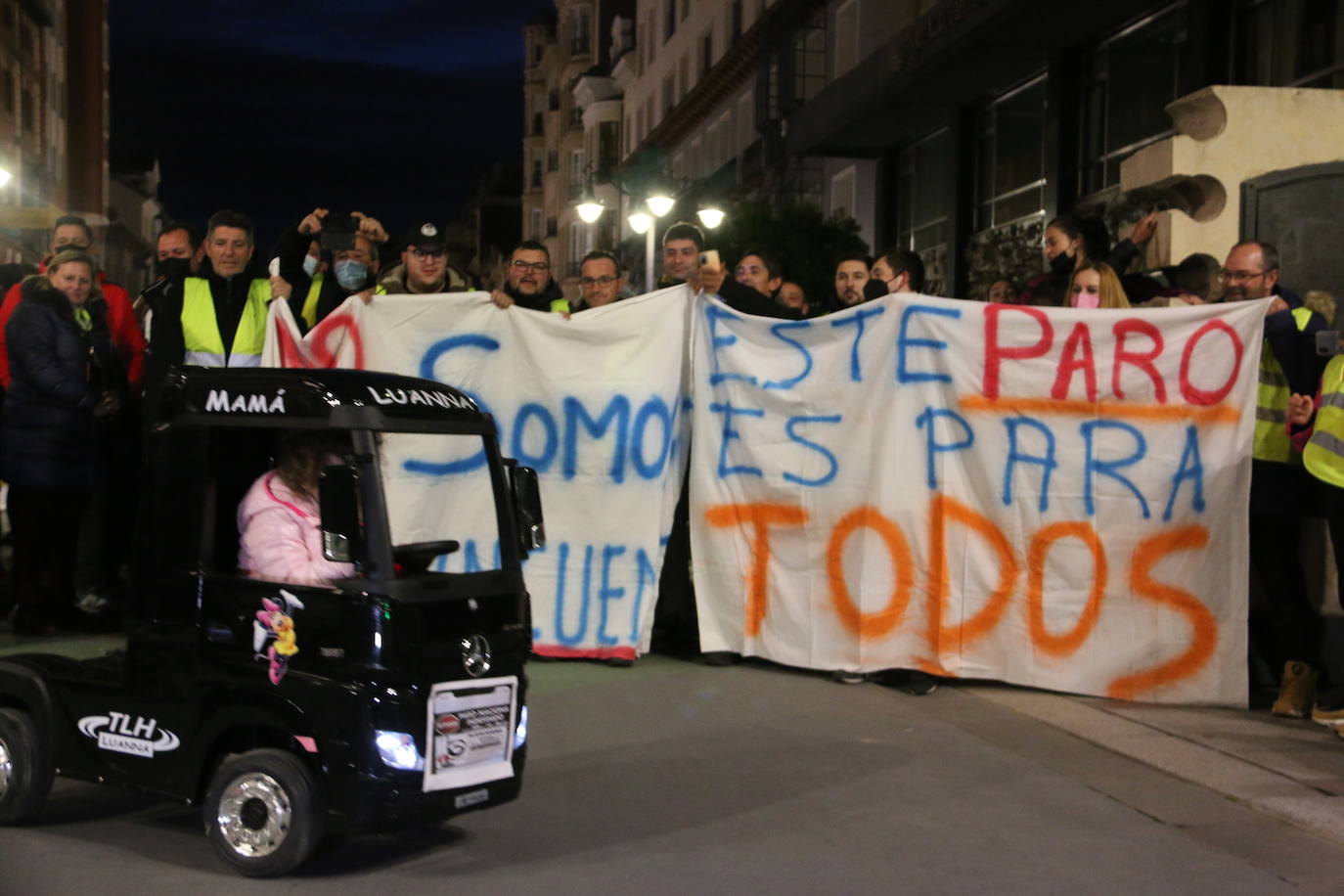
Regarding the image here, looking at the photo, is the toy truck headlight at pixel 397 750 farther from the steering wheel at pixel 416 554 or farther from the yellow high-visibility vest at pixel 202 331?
the yellow high-visibility vest at pixel 202 331

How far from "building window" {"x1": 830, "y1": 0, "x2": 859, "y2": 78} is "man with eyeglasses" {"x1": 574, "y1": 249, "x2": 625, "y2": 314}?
24.0 meters

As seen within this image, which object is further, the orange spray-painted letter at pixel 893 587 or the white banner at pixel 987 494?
the orange spray-painted letter at pixel 893 587

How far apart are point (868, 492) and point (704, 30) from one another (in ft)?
140

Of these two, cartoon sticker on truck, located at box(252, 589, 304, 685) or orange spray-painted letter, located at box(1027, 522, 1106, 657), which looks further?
Answer: orange spray-painted letter, located at box(1027, 522, 1106, 657)

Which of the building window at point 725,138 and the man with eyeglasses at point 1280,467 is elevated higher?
the building window at point 725,138

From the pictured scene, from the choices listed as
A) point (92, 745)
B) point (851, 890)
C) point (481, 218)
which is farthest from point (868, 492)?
point (481, 218)

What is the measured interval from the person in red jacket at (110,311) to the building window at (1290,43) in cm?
1167

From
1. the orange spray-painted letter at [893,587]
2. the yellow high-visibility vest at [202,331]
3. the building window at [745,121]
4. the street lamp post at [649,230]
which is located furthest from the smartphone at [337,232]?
the building window at [745,121]

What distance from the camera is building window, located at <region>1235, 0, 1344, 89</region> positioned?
52.3 feet

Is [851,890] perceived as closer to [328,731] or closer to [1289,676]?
[328,731]

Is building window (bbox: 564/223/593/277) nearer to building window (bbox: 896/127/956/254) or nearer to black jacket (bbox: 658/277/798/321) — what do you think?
building window (bbox: 896/127/956/254)

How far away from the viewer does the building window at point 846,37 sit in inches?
1300

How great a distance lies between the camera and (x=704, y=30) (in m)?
49.3

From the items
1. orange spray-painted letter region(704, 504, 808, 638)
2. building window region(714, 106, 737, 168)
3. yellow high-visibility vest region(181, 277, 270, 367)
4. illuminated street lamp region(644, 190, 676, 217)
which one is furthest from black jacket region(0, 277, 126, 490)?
building window region(714, 106, 737, 168)
